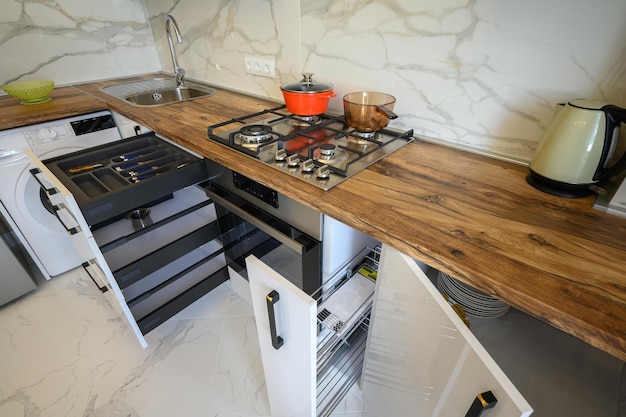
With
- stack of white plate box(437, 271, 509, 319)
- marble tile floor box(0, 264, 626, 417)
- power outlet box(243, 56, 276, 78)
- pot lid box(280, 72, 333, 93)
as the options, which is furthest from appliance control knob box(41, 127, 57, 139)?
stack of white plate box(437, 271, 509, 319)

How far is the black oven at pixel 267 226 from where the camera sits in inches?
38.3

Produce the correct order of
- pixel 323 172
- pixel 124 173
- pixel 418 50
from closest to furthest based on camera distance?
pixel 323 172, pixel 418 50, pixel 124 173

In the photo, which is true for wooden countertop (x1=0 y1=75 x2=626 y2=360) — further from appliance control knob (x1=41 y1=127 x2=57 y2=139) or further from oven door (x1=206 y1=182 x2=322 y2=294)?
appliance control knob (x1=41 y1=127 x2=57 y2=139)

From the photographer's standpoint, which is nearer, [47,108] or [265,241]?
[265,241]

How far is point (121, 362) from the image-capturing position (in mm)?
1400

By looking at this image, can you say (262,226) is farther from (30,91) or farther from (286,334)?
(30,91)

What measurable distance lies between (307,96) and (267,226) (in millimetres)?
513

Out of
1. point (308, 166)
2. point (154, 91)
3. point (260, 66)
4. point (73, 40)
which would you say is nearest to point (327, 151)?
point (308, 166)

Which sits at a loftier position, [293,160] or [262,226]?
[293,160]

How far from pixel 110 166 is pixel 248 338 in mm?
958

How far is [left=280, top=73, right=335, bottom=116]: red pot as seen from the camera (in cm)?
118

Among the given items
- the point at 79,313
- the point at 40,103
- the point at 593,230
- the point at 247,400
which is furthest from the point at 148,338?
the point at 593,230

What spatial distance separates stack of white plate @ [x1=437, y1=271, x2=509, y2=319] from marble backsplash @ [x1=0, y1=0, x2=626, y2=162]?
443 mm

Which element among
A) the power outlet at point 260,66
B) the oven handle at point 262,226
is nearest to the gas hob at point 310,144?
the oven handle at point 262,226
